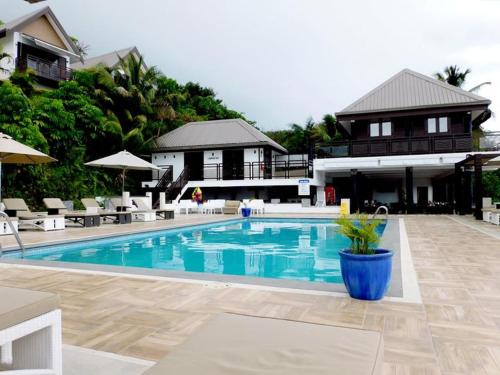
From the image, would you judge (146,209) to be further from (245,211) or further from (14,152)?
(14,152)

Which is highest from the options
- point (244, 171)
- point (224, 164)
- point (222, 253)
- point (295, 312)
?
point (224, 164)

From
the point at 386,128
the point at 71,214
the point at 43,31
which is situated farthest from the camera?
the point at 43,31

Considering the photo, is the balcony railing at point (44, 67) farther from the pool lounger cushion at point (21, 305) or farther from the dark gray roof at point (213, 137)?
the pool lounger cushion at point (21, 305)

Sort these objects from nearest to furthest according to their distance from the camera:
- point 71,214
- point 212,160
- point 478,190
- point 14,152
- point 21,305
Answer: point 21,305, point 14,152, point 71,214, point 478,190, point 212,160

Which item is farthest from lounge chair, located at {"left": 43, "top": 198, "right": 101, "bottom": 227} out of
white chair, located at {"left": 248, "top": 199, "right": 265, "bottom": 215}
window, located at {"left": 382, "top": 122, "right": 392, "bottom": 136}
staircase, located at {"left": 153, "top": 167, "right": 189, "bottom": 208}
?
window, located at {"left": 382, "top": 122, "right": 392, "bottom": 136}

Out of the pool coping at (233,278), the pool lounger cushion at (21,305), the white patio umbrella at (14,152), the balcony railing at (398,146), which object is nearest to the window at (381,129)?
the balcony railing at (398,146)

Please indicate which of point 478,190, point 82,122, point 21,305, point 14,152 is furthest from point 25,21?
point 21,305

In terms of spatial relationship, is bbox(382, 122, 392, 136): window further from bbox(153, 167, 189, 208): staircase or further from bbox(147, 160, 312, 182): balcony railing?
bbox(153, 167, 189, 208): staircase

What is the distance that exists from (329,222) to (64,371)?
43.5ft

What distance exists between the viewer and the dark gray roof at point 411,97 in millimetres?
18641

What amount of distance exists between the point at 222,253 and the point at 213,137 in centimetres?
1675

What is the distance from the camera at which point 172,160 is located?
954 inches

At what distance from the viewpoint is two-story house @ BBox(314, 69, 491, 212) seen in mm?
17531

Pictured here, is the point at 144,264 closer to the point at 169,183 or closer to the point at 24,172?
the point at 24,172
